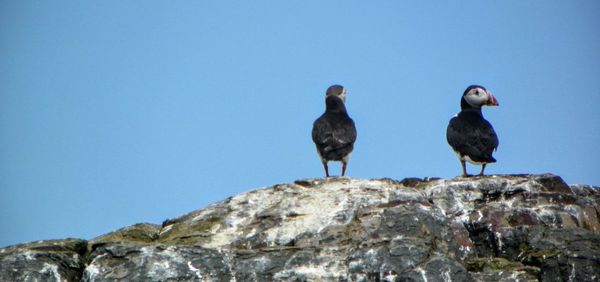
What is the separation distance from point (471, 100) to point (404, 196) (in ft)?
23.1

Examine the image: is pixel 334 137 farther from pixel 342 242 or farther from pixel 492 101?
pixel 342 242

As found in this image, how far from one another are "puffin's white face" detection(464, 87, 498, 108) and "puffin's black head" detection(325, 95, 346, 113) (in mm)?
2205

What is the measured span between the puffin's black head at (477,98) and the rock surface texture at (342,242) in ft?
17.4

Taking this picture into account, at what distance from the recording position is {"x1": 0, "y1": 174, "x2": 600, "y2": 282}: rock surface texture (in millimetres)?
9070

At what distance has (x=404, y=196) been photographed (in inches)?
410

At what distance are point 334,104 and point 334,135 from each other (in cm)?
173

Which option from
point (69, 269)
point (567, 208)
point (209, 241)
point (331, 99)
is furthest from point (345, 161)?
point (69, 269)

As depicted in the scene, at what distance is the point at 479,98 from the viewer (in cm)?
1698

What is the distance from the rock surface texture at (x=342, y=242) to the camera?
29.8ft

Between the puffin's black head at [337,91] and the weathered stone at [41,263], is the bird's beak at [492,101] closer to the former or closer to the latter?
the puffin's black head at [337,91]

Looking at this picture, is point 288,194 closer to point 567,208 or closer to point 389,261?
point 389,261

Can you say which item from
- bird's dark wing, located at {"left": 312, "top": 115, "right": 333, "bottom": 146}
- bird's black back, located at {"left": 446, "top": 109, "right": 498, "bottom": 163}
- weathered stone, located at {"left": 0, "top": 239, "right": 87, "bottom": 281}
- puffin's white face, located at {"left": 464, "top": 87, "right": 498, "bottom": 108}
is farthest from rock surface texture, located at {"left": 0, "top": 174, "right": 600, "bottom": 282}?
puffin's white face, located at {"left": 464, "top": 87, "right": 498, "bottom": 108}

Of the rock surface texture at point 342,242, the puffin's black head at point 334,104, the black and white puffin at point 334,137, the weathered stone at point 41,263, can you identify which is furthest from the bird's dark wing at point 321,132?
the weathered stone at point 41,263

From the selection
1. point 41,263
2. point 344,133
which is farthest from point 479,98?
point 41,263
